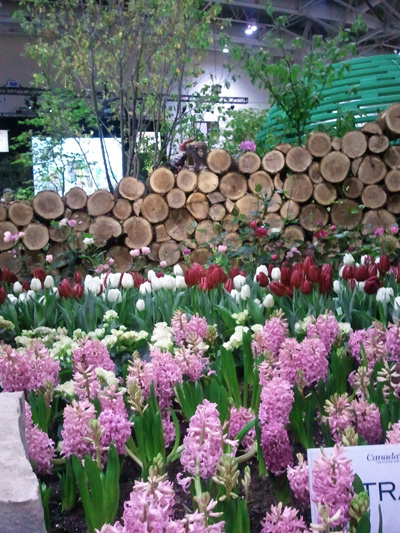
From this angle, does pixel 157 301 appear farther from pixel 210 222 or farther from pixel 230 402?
pixel 210 222

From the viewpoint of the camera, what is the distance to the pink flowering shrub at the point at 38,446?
991 mm

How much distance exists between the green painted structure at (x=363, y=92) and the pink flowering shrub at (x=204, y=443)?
13.2 ft

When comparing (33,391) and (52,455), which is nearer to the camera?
(52,455)

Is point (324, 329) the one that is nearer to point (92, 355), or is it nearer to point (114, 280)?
point (92, 355)

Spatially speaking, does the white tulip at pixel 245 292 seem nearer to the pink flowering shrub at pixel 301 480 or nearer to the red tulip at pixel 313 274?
the red tulip at pixel 313 274

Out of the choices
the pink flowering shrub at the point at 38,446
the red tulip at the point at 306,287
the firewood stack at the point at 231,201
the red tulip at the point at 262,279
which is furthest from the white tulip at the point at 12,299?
the firewood stack at the point at 231,201

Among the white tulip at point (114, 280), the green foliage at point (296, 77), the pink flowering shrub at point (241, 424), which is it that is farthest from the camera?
the green foliage at point (296, 77)

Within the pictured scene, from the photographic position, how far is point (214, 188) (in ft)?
13.9

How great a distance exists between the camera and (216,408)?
1.05 metres

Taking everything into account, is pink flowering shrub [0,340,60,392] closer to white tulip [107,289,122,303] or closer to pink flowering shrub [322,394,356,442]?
pink flowering shrub [322,394,356,442]

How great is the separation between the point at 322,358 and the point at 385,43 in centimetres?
1402

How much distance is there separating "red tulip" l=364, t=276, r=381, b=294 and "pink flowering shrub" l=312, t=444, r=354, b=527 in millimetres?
1007

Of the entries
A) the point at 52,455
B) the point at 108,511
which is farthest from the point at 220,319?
the point at 108,511

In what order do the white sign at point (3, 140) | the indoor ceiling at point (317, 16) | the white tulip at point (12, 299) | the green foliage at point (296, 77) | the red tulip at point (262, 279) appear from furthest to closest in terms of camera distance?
the indoor ceiling at point (317, 16), the white sign at point (3, 140), the green foliage at point (296, 77), the white tulip at point (12, 299), the red tulip at point (262, 279)
